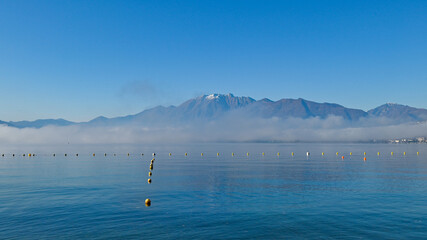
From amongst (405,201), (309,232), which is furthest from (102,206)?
(405,201)

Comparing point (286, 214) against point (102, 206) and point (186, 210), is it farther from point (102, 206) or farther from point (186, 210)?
point (102, 206)

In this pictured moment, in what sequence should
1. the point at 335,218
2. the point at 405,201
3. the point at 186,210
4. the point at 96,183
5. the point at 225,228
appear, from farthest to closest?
1. the point at 96,183
2. the point at 405,201
3. the point at 186,210
4. the point at 335,218
5. the point at 225,228

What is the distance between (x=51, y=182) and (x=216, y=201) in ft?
130

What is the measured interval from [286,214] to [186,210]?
12.0m

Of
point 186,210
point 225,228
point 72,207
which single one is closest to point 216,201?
point 186,210

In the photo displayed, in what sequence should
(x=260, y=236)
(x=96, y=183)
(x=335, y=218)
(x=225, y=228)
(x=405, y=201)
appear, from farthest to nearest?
A: 1. (x=96, y=183)
2. (x=405, y=201)
3. (x=335, y=218)
4. (x=225, y=228)
5. (x=260, y=236)

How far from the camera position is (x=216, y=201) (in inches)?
1777

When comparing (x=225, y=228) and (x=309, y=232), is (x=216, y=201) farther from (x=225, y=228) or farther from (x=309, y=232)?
(x=309, y=232)

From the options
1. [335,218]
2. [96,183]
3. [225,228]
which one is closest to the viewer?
[225,228]

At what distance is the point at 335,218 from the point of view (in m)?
35.6

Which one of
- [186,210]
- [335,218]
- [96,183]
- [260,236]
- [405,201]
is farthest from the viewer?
[96,183]

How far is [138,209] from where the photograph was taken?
40344 mm

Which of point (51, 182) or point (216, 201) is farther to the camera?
point (51, 182)

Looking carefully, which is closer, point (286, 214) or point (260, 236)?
point (260, 236)
